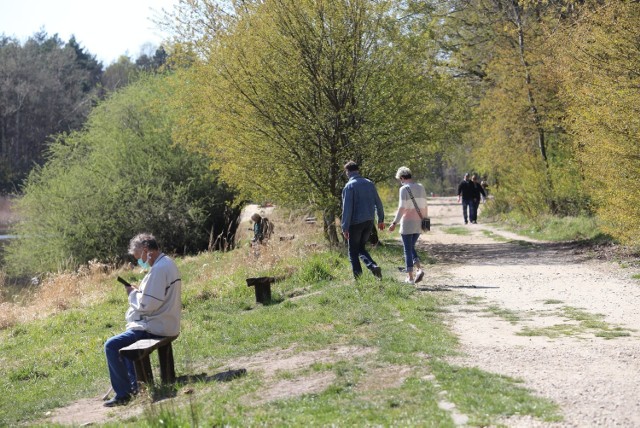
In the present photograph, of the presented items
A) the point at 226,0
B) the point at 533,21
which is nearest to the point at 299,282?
the point at 226,0

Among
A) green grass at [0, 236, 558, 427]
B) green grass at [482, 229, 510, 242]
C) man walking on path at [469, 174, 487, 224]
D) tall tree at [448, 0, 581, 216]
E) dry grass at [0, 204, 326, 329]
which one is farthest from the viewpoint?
man walking on path at [469, 174, 487, 224]

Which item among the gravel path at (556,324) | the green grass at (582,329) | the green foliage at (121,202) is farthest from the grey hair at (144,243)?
the green foliage at (121,202)

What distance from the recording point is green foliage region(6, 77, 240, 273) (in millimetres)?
33219

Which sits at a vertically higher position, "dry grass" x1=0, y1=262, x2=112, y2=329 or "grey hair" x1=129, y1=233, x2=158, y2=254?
"grey hair" x1=129, y1=233, x2=158, y2=254

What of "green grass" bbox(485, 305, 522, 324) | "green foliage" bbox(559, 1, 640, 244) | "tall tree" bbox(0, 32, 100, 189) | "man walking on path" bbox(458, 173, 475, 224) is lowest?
"green grass" bbox(485, 305, 522, 324)

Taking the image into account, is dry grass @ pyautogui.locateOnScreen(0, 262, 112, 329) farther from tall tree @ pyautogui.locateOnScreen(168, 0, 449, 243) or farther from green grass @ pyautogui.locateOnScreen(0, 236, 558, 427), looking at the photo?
tall tree @ pyautogui.locateOnScreen(168, 0, 449, 243)

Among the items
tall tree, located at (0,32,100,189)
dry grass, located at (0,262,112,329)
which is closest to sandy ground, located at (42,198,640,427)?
dry grass, located at (0,262,112,329)

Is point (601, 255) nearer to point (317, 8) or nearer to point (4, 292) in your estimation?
point (317, 8)

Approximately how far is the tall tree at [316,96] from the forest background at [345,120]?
4 centimetres

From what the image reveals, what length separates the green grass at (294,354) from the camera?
6602 millimetres

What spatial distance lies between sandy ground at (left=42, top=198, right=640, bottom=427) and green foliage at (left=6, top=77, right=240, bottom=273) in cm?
1773

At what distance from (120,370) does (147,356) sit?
13.6 inches

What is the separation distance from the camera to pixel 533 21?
29734mm

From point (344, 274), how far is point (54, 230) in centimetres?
2047
